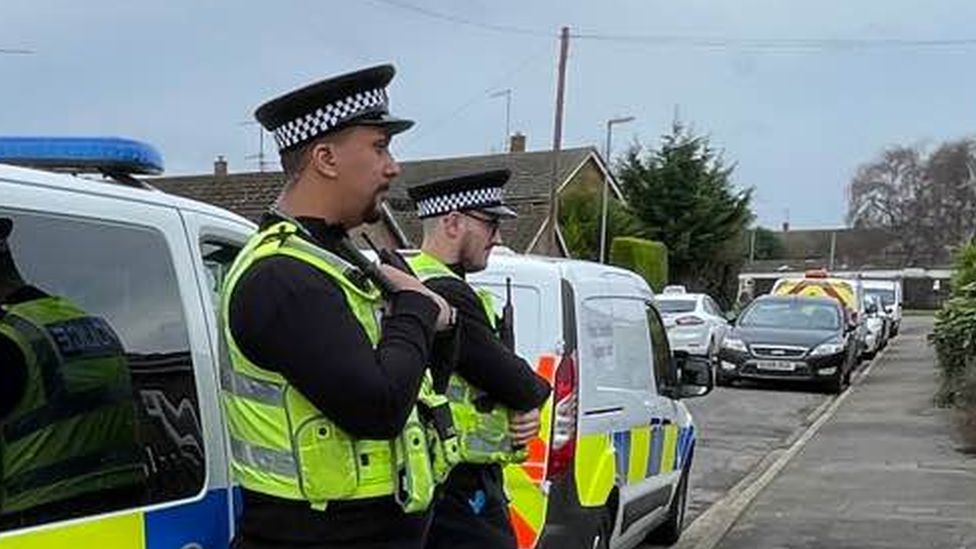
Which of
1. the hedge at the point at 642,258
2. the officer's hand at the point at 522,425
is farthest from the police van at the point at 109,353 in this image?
the hedge at the point at 642,258

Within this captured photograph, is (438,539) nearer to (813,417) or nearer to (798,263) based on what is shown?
(813,417)

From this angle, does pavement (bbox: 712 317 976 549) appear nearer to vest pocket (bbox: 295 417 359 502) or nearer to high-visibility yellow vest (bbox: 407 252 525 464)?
high-visibility yellow vest (bbox: 407 252 525 464)

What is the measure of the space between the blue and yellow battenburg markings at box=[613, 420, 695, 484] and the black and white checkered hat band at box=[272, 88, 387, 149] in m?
3.56

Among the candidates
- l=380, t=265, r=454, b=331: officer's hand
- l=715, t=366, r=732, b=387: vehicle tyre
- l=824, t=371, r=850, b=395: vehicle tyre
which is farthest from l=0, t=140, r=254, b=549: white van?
l=715, t=366, r=732, b=387: vehicle tyre

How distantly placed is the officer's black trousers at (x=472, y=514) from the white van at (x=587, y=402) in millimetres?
1387

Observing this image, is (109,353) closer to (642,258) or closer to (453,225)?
(453,225)

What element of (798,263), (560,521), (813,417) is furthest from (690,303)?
(798,263)

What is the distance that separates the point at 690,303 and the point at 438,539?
22052 millimetres

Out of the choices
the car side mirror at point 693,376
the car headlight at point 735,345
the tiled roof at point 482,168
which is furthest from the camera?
the car headlight at point 735,345

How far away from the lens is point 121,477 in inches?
104

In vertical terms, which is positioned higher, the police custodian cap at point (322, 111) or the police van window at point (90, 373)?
the police custodian cap at point (322, 111)

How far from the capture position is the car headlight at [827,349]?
20.0 m

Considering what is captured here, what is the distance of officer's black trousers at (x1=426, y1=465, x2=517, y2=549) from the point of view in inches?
133

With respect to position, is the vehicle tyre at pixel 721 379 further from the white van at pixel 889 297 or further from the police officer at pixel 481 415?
the police officer at pixel 481 415
